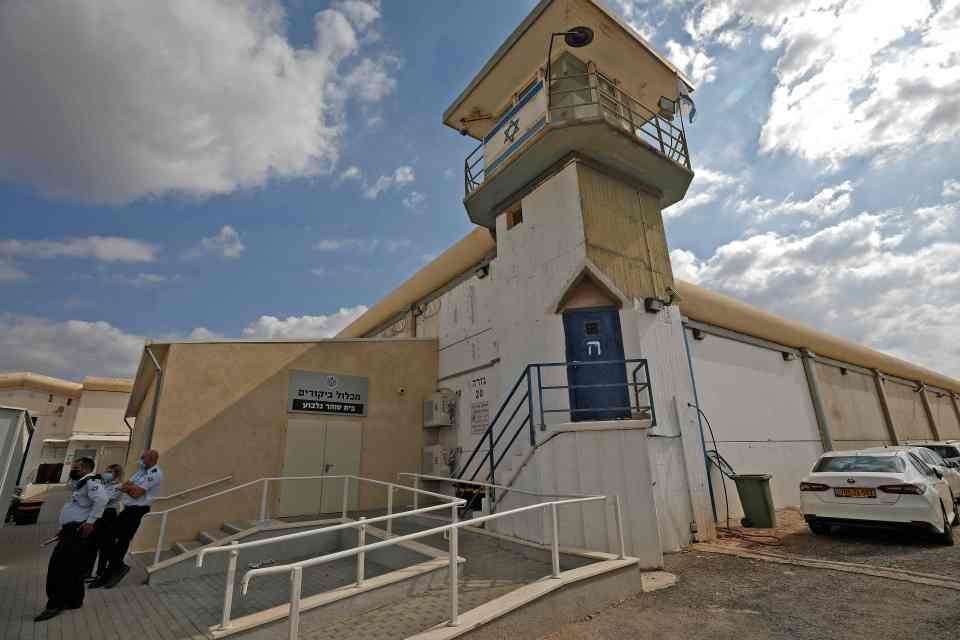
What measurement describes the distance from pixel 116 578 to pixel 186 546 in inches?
65.9

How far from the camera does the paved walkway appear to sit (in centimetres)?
464

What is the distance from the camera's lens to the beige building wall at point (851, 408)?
15.3m

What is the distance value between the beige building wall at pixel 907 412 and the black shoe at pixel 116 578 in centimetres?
2620

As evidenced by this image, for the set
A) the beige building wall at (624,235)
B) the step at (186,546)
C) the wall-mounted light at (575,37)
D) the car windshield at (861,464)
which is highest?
the wall-mounted light at (575,37)

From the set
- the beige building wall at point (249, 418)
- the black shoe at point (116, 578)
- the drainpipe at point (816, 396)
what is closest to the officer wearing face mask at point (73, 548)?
the black shoe at point (116, 578)

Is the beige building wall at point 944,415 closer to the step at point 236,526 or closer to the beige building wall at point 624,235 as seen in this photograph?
the beige building wall at point 624,235

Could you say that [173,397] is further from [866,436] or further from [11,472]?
[866,436]

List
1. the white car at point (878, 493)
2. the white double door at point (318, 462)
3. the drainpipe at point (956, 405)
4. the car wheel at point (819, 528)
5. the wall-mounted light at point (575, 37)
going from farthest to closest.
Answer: the drainpipe at point (956, 405) → the white double door at point (318, 462) → the wall-mounted light at point (575, 37) → the car wheel at point (819, 528) → the white car at point (878, 493)

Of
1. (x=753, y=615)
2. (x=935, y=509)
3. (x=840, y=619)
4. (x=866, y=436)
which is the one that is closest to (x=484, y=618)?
(x=753, y=615)

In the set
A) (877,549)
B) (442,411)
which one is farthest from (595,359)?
(877,549)

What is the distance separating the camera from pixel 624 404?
8070mm

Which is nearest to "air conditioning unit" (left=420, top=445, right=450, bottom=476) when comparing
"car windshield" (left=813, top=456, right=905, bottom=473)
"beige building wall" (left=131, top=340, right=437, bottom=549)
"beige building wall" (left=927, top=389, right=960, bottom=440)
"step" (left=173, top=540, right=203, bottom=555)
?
"beige building wall" (left=131, top=340, right=437, bottom=549)

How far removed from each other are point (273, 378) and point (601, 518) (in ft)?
24.9

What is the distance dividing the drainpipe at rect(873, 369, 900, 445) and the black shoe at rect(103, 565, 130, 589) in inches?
1000
